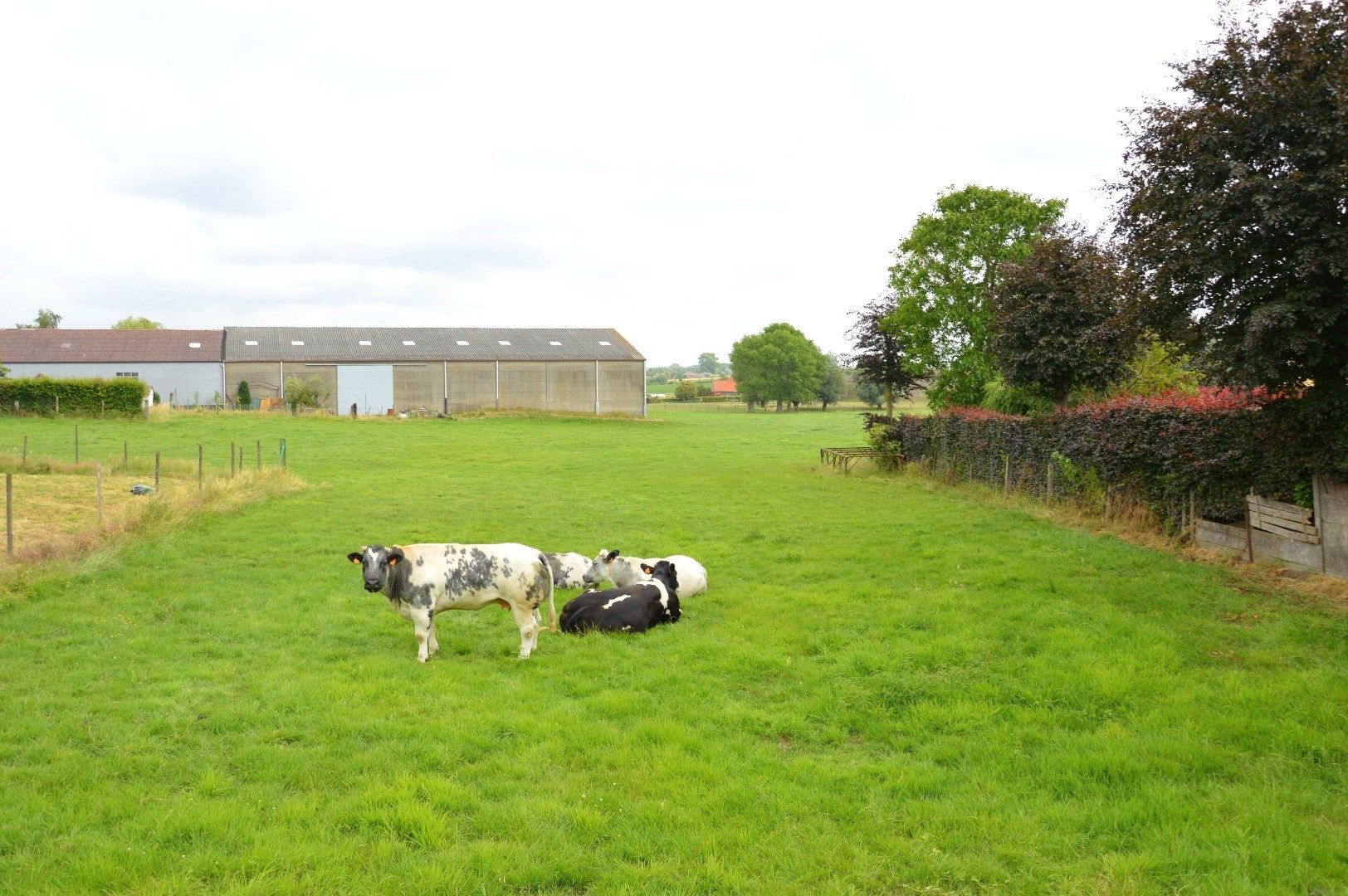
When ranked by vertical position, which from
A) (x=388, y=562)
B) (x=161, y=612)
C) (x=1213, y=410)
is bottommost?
(x=161, y=612)

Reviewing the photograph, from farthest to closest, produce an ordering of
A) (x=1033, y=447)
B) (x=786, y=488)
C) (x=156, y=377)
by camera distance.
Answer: (x=156, y=377) → (x=786, y=488) → (x=1033, y=447)

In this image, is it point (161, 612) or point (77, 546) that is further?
point (77, 546)

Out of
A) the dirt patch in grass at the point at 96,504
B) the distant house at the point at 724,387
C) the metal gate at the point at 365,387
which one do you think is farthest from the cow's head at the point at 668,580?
the distant house at the point at 724,387

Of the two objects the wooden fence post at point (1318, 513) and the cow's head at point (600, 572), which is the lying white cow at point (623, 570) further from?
the wooden fence post at point (1318, 513)

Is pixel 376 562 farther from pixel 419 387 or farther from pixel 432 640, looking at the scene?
pixel 419 387

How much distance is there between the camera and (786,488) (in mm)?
27656

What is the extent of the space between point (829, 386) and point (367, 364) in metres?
66.4

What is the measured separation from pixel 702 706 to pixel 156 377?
68.9m

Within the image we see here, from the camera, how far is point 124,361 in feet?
218

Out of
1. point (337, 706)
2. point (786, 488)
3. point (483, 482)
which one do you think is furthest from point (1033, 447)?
point (337, 706)

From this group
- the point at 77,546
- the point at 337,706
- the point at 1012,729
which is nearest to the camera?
the point at 1012,729

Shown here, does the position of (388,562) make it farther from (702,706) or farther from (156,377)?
(156,377)

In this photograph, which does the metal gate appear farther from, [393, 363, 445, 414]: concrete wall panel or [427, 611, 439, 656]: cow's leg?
[427, 611, 439, 656]: cow's leg

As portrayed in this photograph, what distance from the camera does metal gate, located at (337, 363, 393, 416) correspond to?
68.4 metres
